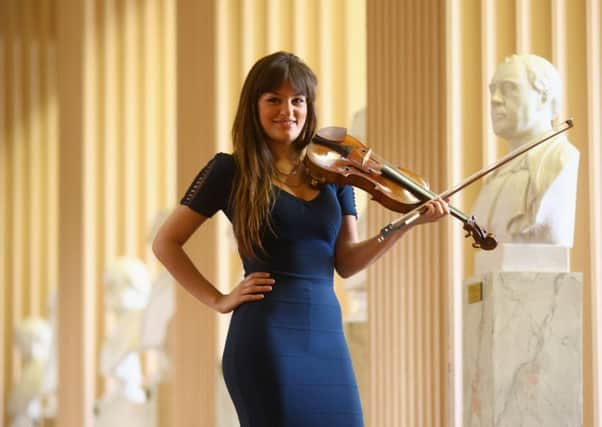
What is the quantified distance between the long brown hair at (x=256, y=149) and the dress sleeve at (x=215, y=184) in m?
0.04

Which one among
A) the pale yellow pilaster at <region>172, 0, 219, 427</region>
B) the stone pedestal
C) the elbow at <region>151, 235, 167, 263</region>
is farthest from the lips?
the pale yellow pilaster at <region>172, 0, 219, 427</region>

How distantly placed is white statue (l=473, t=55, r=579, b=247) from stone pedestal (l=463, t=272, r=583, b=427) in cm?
17

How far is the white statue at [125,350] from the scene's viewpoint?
9.34 meters

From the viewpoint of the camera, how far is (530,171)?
16.3 ft

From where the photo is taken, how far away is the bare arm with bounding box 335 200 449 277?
360 centimetres

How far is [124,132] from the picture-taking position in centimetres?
1110

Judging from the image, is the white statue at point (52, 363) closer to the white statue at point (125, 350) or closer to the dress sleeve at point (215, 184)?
the white statue at point (125, 350)

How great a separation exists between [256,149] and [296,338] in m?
0.51

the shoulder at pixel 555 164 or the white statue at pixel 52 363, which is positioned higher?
the shoulder at pixel 555 164

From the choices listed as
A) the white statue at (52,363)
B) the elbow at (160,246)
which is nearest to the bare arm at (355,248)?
the elbow at (160,246)

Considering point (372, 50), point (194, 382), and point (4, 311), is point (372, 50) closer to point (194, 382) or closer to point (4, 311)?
point (194, 382)

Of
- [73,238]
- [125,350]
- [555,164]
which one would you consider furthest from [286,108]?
[73,238]

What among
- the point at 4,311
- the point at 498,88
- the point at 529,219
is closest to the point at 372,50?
the point at 498,88

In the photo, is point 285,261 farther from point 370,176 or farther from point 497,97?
point 497,97
